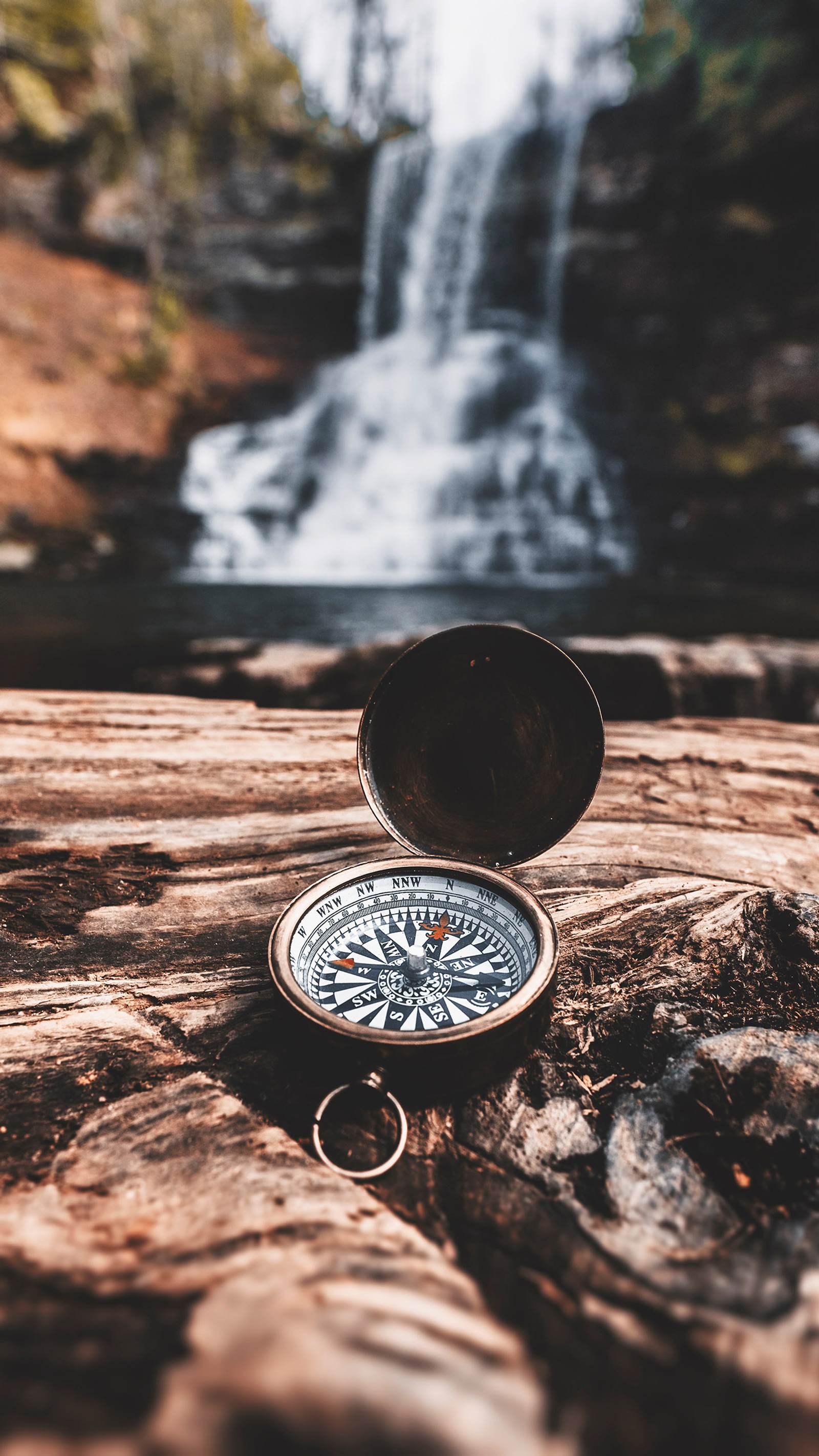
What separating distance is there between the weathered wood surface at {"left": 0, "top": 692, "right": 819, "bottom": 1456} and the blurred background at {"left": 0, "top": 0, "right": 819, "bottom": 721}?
926 cm

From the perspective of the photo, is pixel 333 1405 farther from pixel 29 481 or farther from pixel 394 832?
pixel 29 481

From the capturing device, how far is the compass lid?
212 centimetres

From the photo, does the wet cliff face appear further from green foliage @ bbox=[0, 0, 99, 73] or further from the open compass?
the open compass

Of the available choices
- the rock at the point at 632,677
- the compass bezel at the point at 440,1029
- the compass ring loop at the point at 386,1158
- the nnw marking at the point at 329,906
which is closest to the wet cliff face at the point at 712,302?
the rock at the point at 632,677

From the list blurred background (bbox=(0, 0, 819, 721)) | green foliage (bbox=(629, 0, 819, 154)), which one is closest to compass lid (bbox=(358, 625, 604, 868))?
blurred background (bbox=(0, 0, 819, 721))

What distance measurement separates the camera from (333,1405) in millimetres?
898

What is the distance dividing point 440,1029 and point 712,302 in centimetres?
A: 2535

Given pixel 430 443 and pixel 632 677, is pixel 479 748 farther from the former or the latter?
pixel 430 443

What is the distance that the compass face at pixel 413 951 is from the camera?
5.67 ft

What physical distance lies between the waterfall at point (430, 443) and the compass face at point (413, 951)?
14.4m

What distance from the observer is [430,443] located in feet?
67.6

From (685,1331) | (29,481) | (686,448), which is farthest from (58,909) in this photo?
(686,448)

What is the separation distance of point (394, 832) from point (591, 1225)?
1094 millimetres

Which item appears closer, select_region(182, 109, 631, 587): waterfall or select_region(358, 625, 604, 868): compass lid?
select_region(358, 625, 604, 868): compass lid
